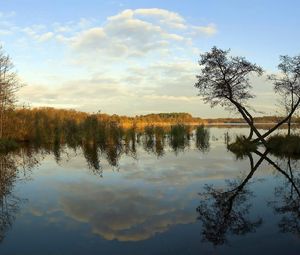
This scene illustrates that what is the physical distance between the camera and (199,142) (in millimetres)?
36594

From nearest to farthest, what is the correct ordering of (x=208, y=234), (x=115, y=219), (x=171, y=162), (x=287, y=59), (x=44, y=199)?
(x=208, y=234) < (x=115, y=219) < (x=44, y=199) < (x=171, y=162) < (x=287, y=59)

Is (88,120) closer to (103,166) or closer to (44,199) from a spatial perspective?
(103,166)

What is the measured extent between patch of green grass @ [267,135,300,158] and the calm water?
552 centimetres

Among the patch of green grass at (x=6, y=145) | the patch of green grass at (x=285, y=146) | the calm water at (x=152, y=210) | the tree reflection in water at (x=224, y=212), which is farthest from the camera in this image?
the patch of green grass at (x=6, y=145)

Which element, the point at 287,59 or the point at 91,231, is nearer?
the point at 91,231

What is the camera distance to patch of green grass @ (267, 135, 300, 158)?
77.8 ft

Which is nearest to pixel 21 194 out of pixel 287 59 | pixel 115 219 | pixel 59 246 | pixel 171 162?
pixel 115 219

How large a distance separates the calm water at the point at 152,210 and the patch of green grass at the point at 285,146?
5517 millimetres

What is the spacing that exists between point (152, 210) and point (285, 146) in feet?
54.1

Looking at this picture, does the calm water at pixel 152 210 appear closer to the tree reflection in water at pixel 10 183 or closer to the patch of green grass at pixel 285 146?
the tree reflection in water at pixel 10 183

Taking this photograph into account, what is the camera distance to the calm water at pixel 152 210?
7371 mm

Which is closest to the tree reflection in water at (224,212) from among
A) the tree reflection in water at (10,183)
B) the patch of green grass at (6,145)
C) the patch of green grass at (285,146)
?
the tree reflection in water at (10,183)

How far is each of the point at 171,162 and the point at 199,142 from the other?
1503 centimetres

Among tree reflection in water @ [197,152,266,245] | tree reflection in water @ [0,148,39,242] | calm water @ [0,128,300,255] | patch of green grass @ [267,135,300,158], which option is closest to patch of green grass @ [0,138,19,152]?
tree reflection in water @ [0,148,39,242]
